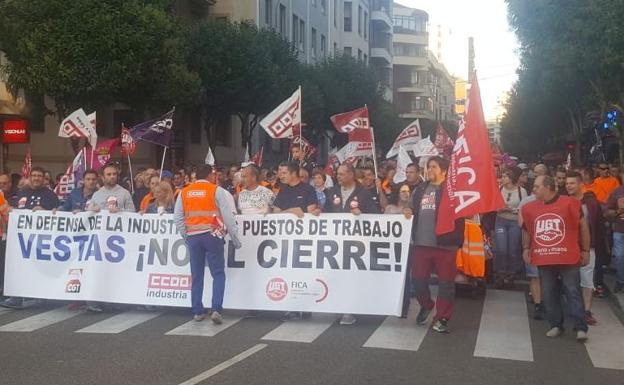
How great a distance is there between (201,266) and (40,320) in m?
1.95

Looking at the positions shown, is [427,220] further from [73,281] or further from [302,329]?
[73,281]

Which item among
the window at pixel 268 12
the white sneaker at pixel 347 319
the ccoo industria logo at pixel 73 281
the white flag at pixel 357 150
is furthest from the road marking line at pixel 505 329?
the window at pixel 268 12

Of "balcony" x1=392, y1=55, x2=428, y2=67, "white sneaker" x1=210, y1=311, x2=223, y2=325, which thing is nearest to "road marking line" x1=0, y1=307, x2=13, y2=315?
"white sneaker" x1=210, y1=311, x2=223, y2=325

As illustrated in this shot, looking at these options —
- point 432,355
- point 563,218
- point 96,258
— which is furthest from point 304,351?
point 96,258

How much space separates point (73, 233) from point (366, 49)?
5928 centimetres

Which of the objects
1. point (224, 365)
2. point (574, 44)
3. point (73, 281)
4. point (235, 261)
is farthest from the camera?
point (574, 44)

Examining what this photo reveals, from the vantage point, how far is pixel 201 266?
9.21 meters

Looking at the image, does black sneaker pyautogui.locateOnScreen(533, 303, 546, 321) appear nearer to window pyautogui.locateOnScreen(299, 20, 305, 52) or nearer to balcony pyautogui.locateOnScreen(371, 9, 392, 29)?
window pyautogui.locateOnScreen(299, 20, 305, 52)

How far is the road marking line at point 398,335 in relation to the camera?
7.96m

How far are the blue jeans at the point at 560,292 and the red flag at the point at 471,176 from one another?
0.88 m

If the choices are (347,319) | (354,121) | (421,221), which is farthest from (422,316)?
(354,121)

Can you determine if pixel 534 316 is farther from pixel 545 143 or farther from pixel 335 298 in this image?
pixel 545 143

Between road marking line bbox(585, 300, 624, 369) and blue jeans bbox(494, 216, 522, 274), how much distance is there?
201cm

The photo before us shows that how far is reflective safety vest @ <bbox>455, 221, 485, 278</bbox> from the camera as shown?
10.6m
